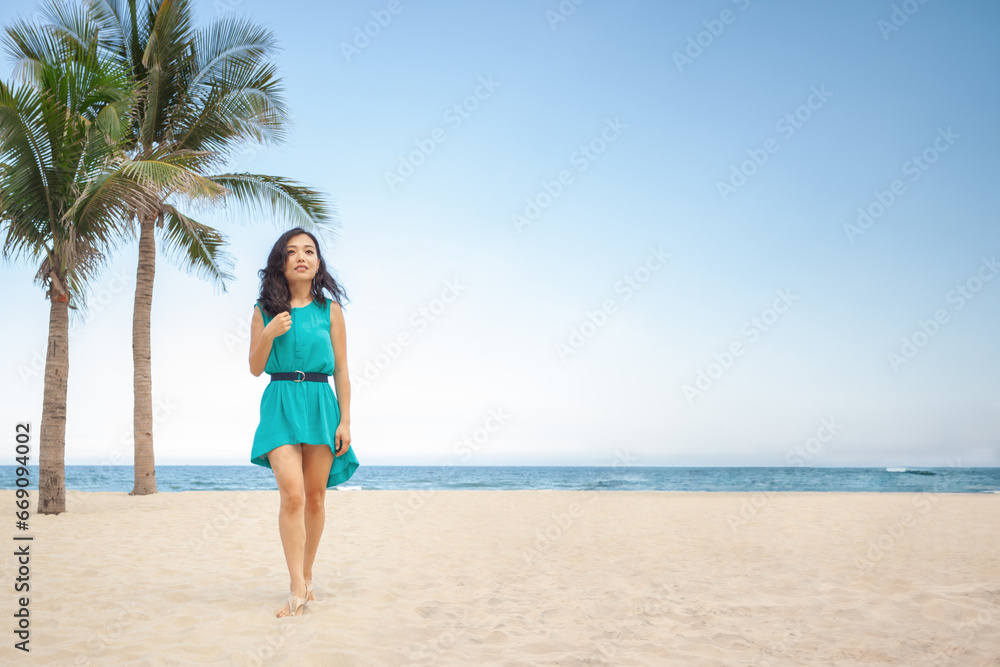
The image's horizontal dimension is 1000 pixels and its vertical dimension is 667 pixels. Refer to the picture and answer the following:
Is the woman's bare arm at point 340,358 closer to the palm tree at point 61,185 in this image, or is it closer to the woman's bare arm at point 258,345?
→ the woman's bare arm at point 258,345

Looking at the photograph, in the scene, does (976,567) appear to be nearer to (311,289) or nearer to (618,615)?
(618,615)

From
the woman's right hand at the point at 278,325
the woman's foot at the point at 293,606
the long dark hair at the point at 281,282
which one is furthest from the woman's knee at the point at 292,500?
the long dark hair at the point at 281,282

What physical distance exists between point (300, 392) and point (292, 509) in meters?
0.61

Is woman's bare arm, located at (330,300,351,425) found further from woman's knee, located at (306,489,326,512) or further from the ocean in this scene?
the ocean

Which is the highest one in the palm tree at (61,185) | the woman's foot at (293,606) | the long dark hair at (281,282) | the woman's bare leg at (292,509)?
the palm tree at (61,185)

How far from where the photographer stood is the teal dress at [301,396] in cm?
326

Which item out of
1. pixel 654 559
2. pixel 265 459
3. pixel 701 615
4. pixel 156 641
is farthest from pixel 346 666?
pixel 654 559

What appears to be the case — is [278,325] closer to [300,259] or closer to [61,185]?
[300,259]

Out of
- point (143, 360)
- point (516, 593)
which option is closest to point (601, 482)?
point (143, 360)

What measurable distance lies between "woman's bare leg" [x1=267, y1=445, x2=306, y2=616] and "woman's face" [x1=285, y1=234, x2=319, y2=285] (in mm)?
941

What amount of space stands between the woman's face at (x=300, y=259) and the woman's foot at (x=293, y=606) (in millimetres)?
1698

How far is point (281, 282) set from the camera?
348 centimetres

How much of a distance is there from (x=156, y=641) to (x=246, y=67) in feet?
32.1

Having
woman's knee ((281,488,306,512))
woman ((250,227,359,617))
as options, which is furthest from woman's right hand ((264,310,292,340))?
woman's knee ((281,488,306,512))
